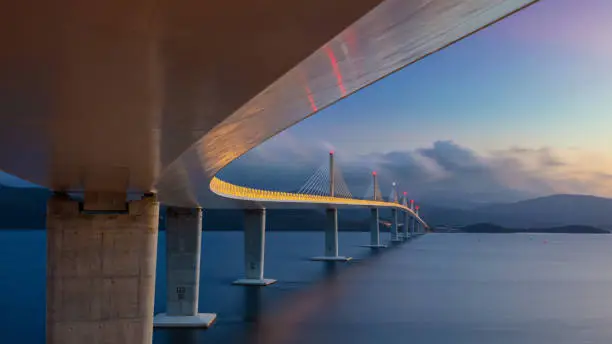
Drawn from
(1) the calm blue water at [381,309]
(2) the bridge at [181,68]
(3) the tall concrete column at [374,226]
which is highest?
(3) the tall concrete column at [374,226]

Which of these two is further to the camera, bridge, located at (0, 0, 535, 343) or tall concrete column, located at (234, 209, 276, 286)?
tall concrete column, located at (234, 209, 276, 286)

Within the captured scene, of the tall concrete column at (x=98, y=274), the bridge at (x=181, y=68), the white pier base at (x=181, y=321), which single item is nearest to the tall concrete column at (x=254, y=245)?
the white pier base at (x=181, y=321)

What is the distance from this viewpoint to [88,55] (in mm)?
6156

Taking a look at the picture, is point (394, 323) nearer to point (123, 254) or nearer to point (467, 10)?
point (123, 254)

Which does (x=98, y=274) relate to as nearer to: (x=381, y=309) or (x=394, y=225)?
(x=381, y=309)

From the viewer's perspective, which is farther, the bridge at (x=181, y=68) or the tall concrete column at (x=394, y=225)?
the tall concrete column at (x=394, y=225)

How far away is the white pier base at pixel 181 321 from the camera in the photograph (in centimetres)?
3300

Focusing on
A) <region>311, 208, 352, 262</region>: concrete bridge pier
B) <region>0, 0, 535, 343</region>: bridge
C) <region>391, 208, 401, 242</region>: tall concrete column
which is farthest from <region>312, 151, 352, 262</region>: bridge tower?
<region>0, 0, 535, 343</region>: bridge

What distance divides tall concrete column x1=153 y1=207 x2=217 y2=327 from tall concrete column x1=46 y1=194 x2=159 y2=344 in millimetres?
11952

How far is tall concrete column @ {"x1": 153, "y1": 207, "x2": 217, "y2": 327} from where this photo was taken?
111ft

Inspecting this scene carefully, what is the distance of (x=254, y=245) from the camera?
5406cm

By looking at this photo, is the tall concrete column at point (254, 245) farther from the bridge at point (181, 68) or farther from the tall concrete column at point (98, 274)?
the bridge at point (181, 68)

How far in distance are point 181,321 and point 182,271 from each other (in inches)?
103

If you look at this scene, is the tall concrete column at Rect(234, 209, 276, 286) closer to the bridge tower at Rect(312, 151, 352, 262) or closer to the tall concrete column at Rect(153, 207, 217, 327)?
the tall concrete column at Rect(153, 207, 217, 327)
